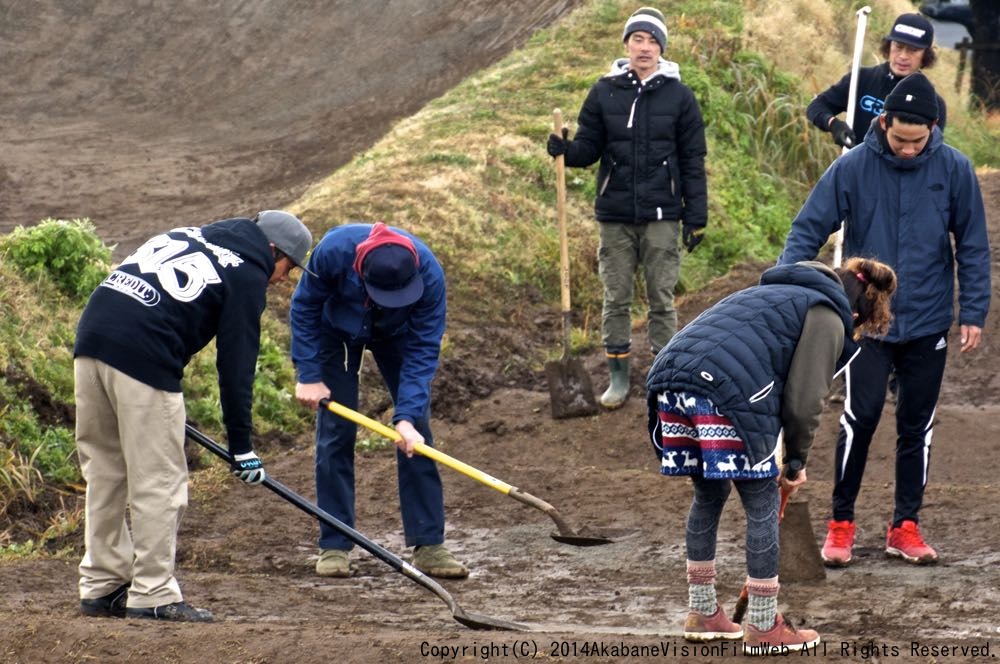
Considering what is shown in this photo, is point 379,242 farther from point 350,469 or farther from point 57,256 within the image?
point 57,256

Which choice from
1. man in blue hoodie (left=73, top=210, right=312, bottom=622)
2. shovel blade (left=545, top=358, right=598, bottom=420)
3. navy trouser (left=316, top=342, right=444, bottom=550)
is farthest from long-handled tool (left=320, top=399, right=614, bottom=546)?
shovel blade (left=545, top=358, right=598, bottom=420)

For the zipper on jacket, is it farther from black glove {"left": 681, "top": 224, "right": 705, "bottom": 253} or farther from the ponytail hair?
the ponytail hair

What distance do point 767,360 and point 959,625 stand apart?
1558mm

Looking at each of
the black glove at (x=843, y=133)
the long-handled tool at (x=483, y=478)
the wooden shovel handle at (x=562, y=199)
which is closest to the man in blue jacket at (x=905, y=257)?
the long-handled tool at (x=483, y=478)

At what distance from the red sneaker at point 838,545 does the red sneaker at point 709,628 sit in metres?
1.55

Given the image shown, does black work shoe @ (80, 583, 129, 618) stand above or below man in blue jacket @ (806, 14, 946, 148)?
below

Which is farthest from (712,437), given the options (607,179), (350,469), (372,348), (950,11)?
(950,11)

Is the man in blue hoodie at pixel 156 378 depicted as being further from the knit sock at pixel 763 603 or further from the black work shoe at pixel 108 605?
the knit sock at pixel 763 603

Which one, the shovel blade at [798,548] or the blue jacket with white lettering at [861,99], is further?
the blue jacket with white lettering at [861,99]

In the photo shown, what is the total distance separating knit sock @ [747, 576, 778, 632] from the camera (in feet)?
15.6

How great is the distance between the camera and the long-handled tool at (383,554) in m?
5.58

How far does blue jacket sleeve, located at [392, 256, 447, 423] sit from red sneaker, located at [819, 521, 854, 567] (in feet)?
6.36

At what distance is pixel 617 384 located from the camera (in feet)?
31.0

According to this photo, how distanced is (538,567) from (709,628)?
1.88 m
